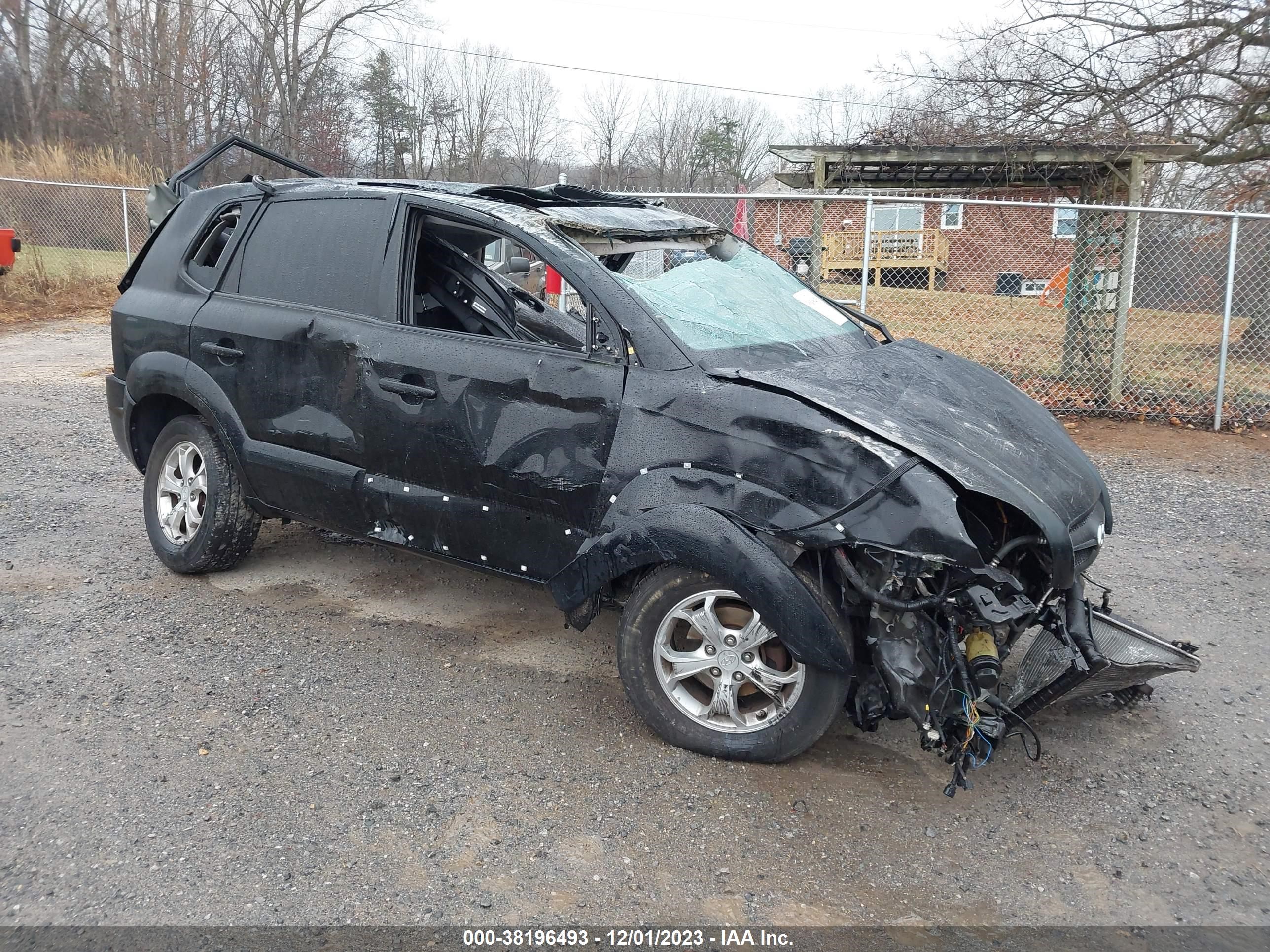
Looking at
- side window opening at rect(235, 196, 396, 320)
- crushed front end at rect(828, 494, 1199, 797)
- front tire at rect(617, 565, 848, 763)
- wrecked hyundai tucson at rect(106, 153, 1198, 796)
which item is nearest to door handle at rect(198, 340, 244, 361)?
wrecked hyundai tucson at rect(106, 153, 1198, 796)

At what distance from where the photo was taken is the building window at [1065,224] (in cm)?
1109

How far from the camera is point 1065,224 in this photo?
46.5 feet

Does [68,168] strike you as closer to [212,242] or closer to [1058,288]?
[212,242]

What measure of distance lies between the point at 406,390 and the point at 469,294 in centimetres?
83

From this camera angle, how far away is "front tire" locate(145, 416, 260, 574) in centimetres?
503

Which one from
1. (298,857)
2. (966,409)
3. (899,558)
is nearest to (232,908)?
(298,857)

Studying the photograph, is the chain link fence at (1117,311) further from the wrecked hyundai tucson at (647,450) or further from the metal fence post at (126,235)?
the metal fence post at (126,235)

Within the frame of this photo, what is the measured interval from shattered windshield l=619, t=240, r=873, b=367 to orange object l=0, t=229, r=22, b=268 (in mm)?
13887

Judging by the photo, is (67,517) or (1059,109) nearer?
(67,517)

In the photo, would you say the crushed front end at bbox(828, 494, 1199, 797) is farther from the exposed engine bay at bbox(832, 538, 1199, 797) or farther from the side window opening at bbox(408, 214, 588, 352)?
the side window opening at bbox(408, 214, 588, 352)

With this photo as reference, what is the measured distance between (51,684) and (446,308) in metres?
2.30

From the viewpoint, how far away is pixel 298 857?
3043mm

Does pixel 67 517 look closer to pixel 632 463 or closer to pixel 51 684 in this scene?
pixel 51 684

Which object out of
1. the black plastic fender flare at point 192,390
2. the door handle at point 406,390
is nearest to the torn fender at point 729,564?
the door handle at point 406,390
